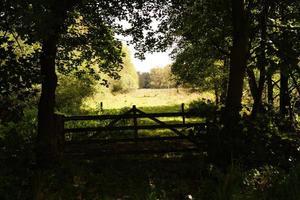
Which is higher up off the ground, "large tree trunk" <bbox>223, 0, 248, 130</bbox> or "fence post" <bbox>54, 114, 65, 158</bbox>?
"large tree trunk" <bbox>223, 0, 248, 130</bbox>

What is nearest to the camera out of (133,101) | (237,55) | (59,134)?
(59,134)

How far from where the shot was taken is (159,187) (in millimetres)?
7906

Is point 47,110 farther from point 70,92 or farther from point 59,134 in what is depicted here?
point 70,92

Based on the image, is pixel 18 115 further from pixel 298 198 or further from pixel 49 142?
pixel 298 198

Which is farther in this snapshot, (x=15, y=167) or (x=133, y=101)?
(x=133, y=101)

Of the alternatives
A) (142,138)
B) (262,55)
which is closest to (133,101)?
(142,138)

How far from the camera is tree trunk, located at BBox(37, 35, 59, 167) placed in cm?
934

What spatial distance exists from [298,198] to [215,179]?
2.42 meters

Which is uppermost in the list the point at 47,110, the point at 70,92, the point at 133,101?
the point at 70,92

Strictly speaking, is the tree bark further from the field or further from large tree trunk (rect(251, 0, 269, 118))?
the field

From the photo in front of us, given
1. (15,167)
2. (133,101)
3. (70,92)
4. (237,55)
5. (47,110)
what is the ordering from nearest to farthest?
(15,167), (47,110), (237,55), (70,92), (133,101)

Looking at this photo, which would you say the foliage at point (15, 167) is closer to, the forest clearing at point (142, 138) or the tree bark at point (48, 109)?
the forest clearing at point (142, 138)

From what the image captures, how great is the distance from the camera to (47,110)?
31.5ft

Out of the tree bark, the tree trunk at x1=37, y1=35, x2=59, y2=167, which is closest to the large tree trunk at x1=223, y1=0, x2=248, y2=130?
the tree bark
